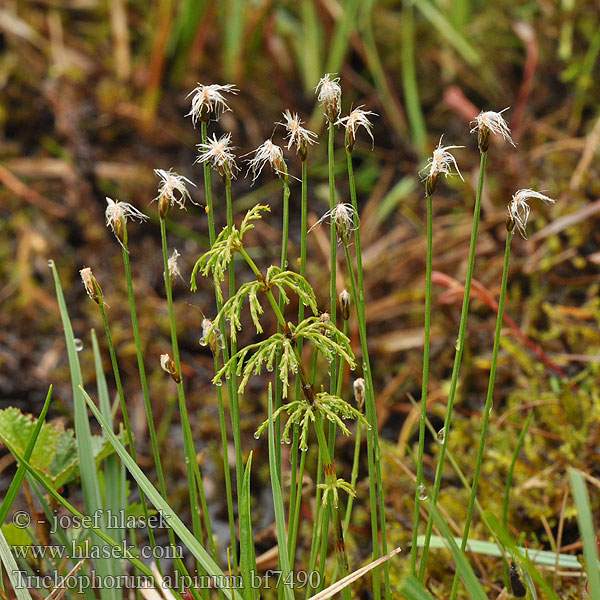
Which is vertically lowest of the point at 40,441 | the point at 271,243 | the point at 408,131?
the point at 40,441

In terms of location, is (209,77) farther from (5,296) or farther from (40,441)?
(40,441)

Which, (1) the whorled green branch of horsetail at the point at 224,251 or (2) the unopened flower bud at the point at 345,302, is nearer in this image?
(1) the whorled green branch of horsetail at the point at 224,251

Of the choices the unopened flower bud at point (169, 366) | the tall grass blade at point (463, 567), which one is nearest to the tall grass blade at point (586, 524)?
the tall grass blade at point (463, 567)

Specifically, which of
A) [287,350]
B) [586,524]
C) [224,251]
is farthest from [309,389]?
[586,524]

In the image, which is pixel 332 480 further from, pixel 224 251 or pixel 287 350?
pixel 224 251

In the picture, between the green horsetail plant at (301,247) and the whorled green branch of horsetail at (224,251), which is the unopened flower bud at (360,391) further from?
the whorled green branch of horsetail at (224,251)

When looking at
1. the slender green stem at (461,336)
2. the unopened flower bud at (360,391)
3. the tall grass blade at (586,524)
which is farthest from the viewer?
the unopened flower bud at (360,391)

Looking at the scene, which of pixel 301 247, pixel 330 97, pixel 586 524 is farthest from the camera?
pixel 301 247

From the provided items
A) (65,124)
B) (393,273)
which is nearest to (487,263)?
(393,273)
